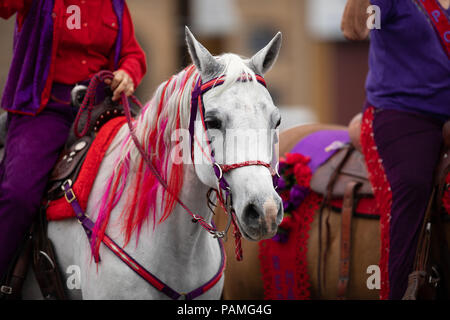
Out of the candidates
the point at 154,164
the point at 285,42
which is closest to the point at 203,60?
the point at 154,164

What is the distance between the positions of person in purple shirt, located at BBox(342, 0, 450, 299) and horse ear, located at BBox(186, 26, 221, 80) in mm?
1198

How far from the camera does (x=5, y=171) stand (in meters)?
3.07

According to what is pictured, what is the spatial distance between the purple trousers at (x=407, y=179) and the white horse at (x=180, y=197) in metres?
0.96

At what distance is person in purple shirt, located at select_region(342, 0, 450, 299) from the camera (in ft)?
10.4

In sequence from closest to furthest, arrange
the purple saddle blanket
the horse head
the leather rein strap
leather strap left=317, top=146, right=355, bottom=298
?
the horse head
the leather rein strap
leather strap left=317, top=146, right=355, bottom=298
the purple saddle blanket

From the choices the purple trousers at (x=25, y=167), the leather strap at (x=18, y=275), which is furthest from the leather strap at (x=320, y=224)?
the leather strap at (x=18, y=275)

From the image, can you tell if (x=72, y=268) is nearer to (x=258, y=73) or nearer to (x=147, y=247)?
(x=147, y=247)

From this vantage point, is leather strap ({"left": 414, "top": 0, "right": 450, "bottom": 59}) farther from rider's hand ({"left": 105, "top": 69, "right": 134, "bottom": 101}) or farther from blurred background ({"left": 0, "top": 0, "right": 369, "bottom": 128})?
blurred background ({"left": 0, "top": 0, "right": 369, "bottom": 128})

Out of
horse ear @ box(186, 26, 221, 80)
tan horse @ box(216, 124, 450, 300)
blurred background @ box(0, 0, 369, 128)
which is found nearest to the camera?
horse ear @ box(186, 26, 221, 80)

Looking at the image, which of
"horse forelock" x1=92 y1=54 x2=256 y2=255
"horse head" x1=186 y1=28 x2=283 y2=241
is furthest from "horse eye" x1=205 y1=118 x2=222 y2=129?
"horse forelock" x1=92 y1=54 x2=256 y2=255

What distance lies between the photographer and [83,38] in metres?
3.23

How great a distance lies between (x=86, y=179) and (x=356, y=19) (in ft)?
5.74

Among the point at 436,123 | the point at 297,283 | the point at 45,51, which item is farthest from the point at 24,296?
the point at 436,123

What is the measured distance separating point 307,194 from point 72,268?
160cm
